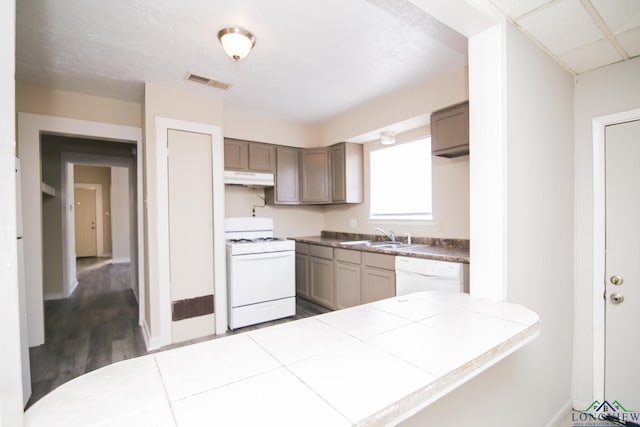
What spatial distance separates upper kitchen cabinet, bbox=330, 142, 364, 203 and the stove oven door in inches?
41.6

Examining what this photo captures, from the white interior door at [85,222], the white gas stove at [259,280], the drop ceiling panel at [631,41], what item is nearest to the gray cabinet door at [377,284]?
the white gas stove at [259,280]

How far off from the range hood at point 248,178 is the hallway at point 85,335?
193cm

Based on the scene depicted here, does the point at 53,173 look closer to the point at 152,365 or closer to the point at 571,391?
the point at 152,365

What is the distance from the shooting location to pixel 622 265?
1854 millimetres

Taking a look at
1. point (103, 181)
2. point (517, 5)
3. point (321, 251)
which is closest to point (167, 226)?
point (321, 251)

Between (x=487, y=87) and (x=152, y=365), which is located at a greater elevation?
(x=487, y=87)

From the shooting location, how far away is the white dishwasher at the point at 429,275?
2.17 metres

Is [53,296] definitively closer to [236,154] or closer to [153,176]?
[153,176]

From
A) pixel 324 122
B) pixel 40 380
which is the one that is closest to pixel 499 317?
pixel 40 380

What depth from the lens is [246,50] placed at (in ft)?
6.72

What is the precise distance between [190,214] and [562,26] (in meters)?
3.11

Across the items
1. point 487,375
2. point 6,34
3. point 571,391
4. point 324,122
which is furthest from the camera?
point 324,122

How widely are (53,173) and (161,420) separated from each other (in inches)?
217

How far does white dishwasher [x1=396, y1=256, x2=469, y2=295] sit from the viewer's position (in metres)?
2.17
